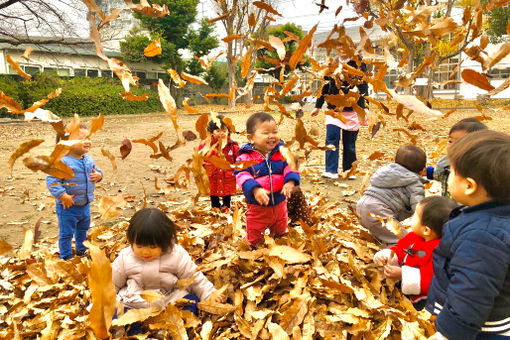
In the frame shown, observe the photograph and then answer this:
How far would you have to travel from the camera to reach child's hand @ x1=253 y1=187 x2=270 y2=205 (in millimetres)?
2275

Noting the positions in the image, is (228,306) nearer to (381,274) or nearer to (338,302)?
(338,302)

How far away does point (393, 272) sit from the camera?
6.57ft

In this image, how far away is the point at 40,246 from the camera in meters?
3.14

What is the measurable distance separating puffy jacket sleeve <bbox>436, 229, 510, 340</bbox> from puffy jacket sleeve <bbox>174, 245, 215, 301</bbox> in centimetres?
119

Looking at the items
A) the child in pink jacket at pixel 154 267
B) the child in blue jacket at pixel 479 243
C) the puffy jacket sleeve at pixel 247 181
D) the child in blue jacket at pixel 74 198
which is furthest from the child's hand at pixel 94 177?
the child in blue jacket at pixel 479 243

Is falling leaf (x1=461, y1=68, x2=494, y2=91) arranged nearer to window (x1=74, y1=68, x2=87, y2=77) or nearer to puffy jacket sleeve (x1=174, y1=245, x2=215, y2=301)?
puffy jacket sleeve (x1=174, y1=245, x2=215, y2=301)

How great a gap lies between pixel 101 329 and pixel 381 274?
151 centimetres

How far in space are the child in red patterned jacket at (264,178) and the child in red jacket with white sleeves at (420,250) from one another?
0.75 meters

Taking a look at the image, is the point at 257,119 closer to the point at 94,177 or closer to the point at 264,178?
the point at 264,178

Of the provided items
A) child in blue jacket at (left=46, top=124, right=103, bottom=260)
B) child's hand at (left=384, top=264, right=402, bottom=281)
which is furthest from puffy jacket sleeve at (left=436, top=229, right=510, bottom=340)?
child in blue jacket at (left=46, top=124, right=103, bottom=260)

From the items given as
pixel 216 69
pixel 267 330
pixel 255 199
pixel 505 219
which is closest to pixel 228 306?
pixel 267 330

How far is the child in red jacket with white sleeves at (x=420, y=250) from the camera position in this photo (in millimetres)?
1834

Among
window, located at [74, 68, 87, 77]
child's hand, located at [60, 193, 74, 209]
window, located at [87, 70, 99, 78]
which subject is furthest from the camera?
window, located at [87, 70, 99, 78]

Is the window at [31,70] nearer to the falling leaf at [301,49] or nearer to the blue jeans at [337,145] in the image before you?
the blue jeans at [337,145]
